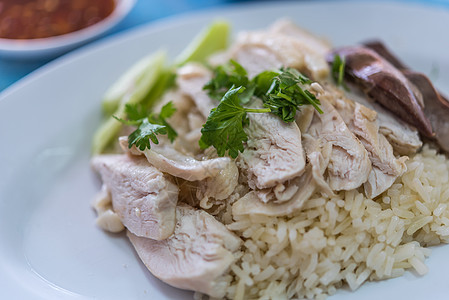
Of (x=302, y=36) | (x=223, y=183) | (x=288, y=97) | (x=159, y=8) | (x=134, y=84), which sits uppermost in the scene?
(x=288, y=97)

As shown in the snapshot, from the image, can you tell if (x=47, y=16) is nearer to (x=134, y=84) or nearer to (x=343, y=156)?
(x=134, y=84)

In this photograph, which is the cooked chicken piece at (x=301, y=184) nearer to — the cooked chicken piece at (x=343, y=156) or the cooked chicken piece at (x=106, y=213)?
the cooked chicken piece at (x=343, y=156)

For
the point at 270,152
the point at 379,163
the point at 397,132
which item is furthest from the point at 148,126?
the point at 397,132

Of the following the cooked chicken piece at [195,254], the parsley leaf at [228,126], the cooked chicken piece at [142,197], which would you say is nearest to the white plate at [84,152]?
the cooked chicken piece at [195,254]

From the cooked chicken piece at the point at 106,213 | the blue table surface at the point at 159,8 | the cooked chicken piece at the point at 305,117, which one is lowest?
the cooked chicken piece at the point at 106,213

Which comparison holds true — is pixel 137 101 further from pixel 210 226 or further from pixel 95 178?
pixel 210 226

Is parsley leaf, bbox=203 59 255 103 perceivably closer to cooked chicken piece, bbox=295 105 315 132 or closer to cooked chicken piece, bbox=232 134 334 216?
cooked chicken piece, bbox=295 105 315 132
